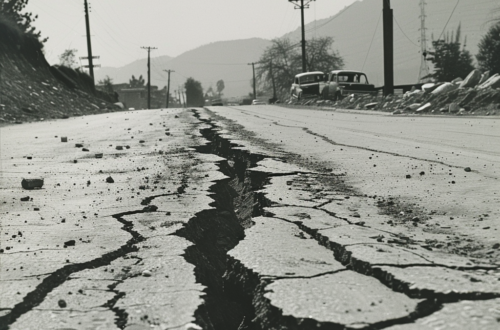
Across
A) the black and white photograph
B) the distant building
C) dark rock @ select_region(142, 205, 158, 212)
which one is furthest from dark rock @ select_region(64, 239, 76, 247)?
the distant building

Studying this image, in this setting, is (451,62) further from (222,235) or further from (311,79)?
(222,235)

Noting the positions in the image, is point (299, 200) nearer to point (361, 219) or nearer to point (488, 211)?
point (361, 219)

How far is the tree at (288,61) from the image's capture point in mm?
65188

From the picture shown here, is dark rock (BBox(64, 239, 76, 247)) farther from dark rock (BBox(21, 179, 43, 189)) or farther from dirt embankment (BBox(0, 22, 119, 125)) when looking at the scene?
dirt embankment (BBox(0, 22, 119, 125))

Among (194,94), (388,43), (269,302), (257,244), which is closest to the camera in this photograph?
(269,302)

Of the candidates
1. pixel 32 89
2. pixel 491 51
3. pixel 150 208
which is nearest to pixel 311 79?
pixel 491 51

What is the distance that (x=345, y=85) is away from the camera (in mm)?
24922

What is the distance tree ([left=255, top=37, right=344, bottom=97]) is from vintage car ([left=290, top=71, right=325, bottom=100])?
33207 millimetres

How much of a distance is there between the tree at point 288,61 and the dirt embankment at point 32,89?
36105 millimetres

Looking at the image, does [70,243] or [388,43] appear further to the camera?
[388,43]

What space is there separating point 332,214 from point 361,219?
180 millimetres

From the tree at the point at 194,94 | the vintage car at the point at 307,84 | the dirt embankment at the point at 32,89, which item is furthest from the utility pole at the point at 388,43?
the tree at the point at 194,94

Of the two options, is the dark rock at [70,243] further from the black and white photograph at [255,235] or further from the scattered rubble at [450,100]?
the scattered rubble at [450,100]

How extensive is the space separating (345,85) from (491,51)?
37.9 ft
